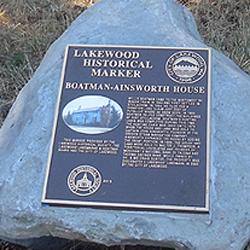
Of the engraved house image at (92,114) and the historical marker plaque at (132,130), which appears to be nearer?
the historical marker plaque at (132,130)

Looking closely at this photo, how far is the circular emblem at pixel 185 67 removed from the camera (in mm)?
2723

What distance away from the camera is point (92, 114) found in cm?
265

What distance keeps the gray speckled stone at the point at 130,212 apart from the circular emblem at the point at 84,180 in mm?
71

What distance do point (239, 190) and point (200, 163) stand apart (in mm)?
159

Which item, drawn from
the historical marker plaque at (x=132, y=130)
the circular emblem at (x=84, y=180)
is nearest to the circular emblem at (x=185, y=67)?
the historical marker plaque at (x=132, y=130)

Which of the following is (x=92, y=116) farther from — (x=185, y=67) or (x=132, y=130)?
(x=185, y=67)

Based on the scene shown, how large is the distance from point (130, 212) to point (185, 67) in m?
0.63

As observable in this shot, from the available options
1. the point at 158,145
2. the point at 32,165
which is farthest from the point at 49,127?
the point at 158,145

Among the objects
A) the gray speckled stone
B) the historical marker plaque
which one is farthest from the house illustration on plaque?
the gray speckled stone

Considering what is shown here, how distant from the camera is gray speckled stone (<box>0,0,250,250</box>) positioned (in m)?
2.41

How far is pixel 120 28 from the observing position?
9.89 feet

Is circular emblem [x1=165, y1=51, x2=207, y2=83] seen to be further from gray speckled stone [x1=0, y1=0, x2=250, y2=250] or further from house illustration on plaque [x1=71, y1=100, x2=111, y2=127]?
house illustration on plaque [x1=71, y1=100, x2=111, y2=127]

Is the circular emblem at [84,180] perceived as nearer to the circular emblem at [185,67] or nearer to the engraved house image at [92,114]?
the engraved house image at [92,114]

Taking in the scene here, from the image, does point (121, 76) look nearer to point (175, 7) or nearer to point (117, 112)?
point (117, 112)
